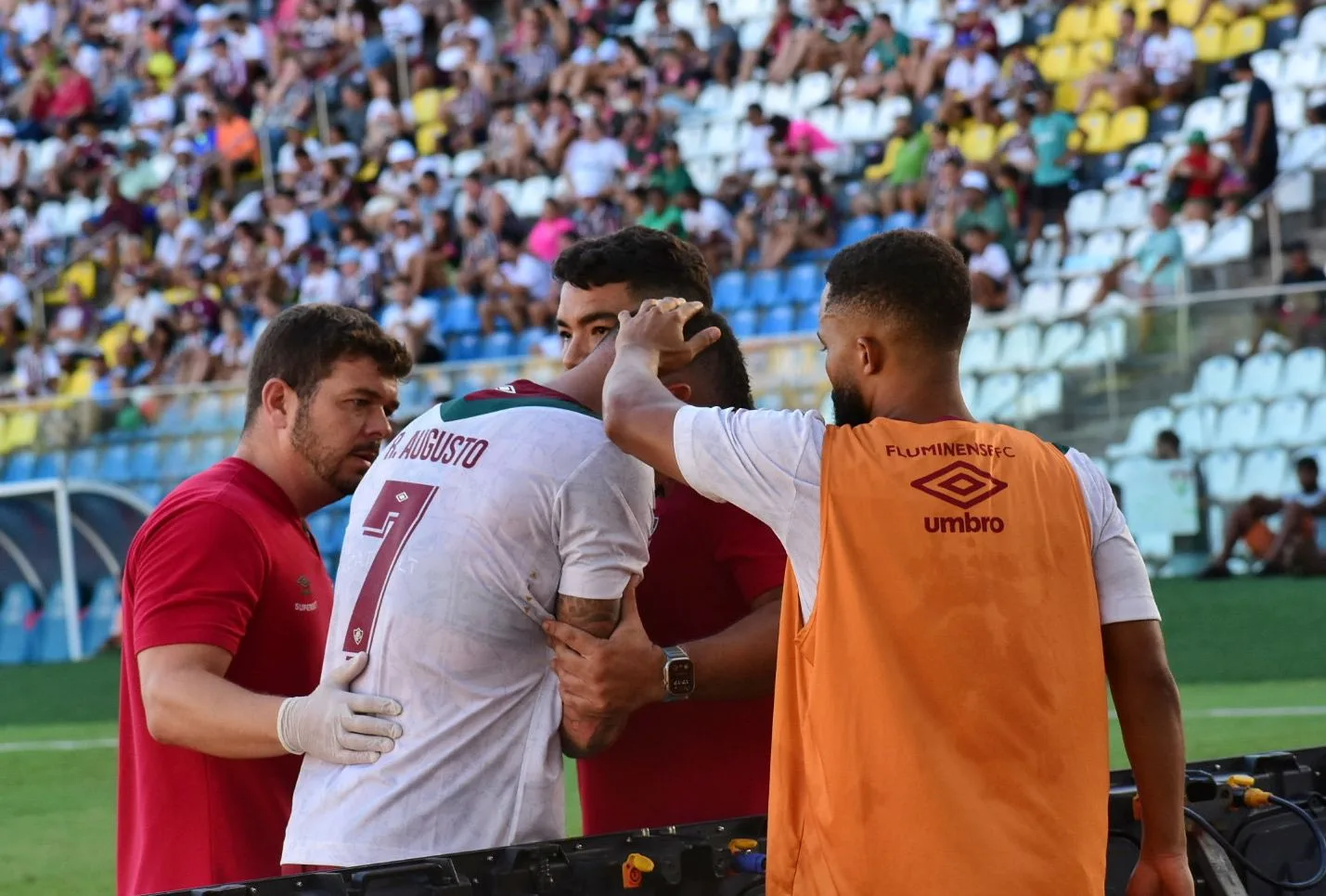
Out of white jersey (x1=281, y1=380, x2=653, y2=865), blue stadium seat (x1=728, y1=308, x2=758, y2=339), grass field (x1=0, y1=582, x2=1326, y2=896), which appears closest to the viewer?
white jersey (x1=281, y1=380, x2=653, y2=865)

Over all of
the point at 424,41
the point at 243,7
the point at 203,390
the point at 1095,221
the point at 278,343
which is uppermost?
the point at 243,7

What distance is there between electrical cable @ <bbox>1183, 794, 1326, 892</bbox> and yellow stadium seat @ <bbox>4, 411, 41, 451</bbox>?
12.5 metres

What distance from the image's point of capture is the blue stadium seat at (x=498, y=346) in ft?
53.1

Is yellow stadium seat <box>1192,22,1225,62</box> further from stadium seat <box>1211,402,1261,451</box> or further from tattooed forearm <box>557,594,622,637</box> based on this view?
tattooed forearm <box>557,594,622,637</box>

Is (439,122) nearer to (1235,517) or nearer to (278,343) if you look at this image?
(1235,517)

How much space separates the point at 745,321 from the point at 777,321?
0.99 feet

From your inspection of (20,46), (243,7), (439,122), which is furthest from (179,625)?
(20,46)

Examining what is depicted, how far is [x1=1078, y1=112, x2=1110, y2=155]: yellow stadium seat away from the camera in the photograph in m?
15.6

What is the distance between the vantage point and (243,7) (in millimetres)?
24250

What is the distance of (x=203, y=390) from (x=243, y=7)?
40.7 ft

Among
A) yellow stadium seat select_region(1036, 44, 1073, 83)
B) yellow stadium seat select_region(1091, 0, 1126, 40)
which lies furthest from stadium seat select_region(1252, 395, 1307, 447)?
yellow stadium seat select_region(1091, 0, 1126, 40)

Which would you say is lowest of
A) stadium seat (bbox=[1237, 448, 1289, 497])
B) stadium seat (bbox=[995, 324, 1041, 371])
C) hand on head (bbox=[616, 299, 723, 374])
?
hand on head (bbox=[616, 299, 723, 374])

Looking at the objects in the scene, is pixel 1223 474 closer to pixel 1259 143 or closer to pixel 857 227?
pixel 1259 143

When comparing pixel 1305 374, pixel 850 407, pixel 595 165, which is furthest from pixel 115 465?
pixel 850 407
